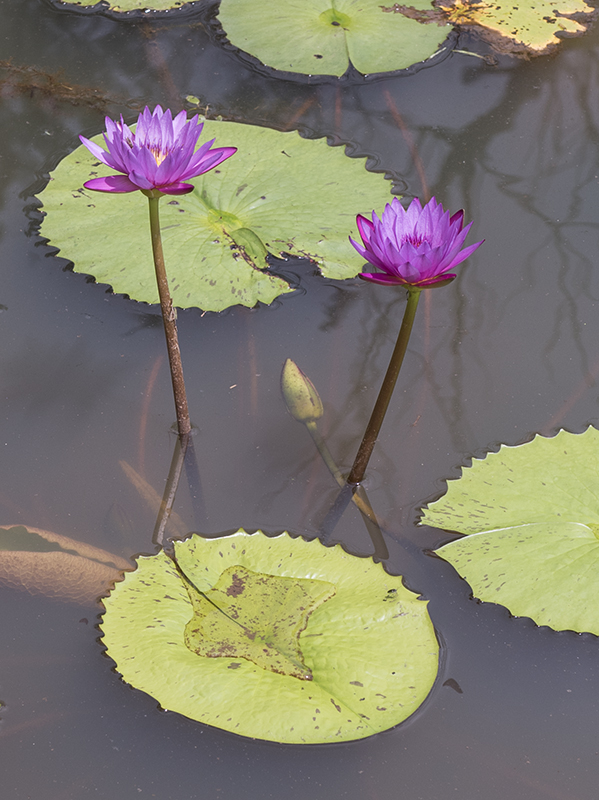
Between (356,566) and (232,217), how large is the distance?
121 centimetres

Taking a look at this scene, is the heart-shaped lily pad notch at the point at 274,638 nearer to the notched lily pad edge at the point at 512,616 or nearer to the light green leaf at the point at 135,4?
the notched lily pad edge at the point at 512,616

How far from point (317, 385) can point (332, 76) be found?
1676 millimetres

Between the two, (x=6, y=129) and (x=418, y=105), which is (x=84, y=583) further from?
(x=418, y=105)

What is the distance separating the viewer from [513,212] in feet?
8.22

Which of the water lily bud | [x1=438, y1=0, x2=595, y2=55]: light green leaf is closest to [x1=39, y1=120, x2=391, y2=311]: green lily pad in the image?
the water lily bud

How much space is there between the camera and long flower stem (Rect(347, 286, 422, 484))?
147 centimetres

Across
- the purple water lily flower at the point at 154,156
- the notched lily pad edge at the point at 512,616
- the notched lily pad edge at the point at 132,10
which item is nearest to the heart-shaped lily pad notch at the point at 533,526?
the notched lily pad edge at the point at 512,616

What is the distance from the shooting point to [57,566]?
5.48 ft

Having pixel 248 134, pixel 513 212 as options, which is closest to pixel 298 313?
pixel 248 134

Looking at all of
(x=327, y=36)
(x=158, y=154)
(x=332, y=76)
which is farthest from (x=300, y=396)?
(x=327, y=36)

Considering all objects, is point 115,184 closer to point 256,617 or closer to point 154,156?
point 154,156

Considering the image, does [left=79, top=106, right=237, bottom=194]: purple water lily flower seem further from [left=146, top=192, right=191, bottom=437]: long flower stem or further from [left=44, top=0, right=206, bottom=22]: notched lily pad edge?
[left=44, top=0, right=206, bottom=22]: notched lily pad edge

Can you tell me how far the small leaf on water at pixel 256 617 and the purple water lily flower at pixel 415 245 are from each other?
2.29ft

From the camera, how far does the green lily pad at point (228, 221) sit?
2064 millimetres
